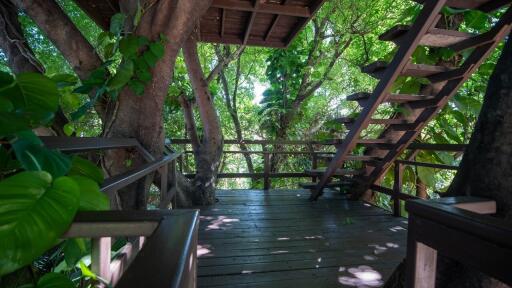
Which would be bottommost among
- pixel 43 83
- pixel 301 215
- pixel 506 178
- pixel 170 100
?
pixel 301 215

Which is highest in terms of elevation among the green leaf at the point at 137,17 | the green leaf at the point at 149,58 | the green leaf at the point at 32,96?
the green leaf at the point at 137,17

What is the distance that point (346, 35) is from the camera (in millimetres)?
7617

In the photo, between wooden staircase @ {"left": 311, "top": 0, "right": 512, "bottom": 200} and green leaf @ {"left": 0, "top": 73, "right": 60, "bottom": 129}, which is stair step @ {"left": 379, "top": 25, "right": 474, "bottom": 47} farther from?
green leaf @ {"left": 0, "top": 73, "right": 60, "bottom": 129}

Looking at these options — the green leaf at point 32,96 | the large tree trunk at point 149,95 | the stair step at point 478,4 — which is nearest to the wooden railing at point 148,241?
the green leaf at point 32,96

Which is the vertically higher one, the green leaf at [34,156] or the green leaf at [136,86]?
the green leaf at [136,86]

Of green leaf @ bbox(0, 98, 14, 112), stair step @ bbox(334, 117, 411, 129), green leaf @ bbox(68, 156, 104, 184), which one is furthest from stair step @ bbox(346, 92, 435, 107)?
green leaf @ bbox(0, 98, 14, 112)

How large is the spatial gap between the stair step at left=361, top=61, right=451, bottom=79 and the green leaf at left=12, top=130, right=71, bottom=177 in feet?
8.33

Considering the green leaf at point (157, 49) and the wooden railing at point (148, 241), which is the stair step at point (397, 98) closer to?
the green leaf at point (157, 49)

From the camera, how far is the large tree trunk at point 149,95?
7.46ft

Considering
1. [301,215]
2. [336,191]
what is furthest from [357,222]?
[336,191]

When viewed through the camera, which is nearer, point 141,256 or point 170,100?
point 141,256

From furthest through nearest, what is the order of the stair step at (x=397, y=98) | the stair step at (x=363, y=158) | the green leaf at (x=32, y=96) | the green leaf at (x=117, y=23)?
the stair step at (x=363, y=158), the stair step at (x=397, y=98), the green leaf at (x=117, y=23), the green leaf at (x=32, y=96)

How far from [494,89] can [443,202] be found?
0.56m

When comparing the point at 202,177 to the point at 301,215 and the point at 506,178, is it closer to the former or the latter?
the point at 301,215
